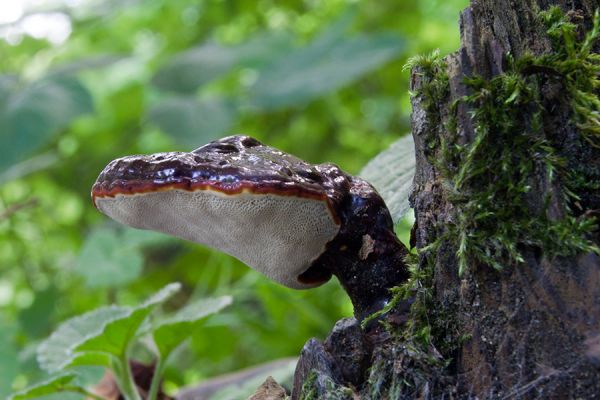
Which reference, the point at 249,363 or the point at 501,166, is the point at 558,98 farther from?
the point at 249,363

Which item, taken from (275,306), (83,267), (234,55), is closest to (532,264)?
(83,267)

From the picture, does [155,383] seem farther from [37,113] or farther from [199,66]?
[199,66]

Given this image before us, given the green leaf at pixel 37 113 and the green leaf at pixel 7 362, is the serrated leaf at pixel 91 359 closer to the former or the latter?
the green leaf at pixel 7 362

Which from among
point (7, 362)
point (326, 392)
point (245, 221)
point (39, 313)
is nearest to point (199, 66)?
point (39, 313)

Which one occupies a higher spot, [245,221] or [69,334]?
[245,221]

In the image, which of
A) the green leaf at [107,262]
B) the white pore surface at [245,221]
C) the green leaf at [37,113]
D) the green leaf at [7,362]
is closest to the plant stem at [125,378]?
the white pore surface at [245,221]
